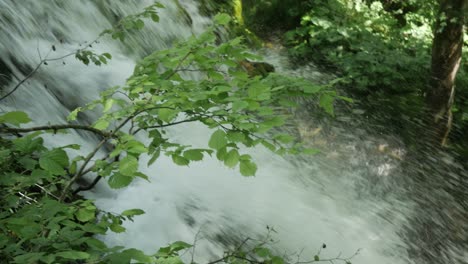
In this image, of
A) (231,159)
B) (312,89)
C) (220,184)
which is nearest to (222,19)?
(312,89)

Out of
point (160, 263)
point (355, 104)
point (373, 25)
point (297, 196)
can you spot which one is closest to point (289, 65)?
point (355, 104)

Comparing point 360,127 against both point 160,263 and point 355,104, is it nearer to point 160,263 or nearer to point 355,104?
point 355,104

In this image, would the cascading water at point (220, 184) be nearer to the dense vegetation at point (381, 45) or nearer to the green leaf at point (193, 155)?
the green leaf at point (193, 155)

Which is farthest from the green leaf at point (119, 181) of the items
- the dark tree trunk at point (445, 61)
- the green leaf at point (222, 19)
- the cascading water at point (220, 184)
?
the dark tree trunk at point (445, 61)

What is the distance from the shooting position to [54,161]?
155cm

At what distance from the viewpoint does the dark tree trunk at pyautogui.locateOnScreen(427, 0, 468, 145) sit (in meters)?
7.16

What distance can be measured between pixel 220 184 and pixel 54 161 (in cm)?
270

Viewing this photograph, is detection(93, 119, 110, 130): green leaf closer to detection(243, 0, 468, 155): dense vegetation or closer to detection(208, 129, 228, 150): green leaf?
detection(208, 129, 228, 150): green leaf

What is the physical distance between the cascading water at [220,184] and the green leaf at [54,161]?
1360 millimetres

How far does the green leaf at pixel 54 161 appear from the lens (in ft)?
4.99

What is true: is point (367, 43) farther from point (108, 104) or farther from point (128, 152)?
point (128, 152)

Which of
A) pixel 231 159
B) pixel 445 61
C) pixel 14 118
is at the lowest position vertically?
pixel 445 61

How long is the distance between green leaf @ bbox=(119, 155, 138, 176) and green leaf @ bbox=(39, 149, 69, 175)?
187 millimetres

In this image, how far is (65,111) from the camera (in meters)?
3.77
